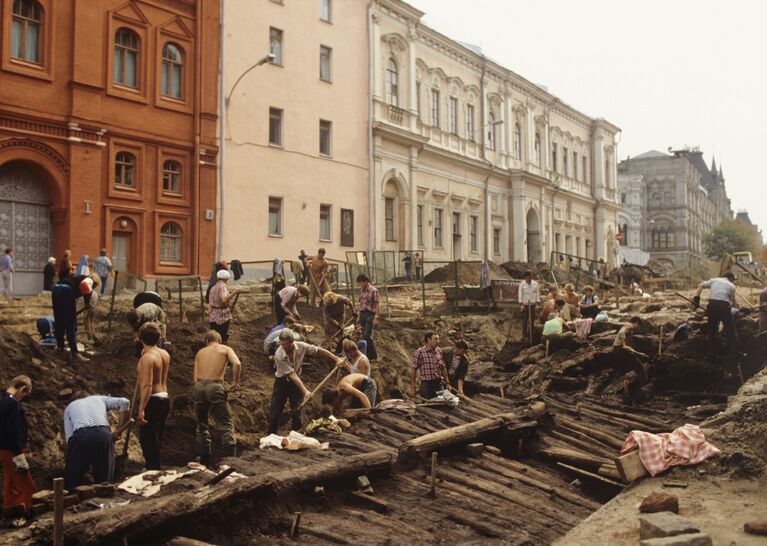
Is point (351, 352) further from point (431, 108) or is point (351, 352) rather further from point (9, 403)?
point (431, 108)

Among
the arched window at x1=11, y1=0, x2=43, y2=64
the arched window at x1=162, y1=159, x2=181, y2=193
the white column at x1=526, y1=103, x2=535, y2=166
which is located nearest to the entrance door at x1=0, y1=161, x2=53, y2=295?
the arched window at x1=11, y1=0, x2=43, y2=64

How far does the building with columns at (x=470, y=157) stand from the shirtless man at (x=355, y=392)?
823 inches

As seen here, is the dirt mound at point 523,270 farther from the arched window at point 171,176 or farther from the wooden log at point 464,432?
the wooden log at point 464,432

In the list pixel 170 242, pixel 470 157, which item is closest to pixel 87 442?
pixel 170 242

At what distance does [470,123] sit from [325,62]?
12.8 meters

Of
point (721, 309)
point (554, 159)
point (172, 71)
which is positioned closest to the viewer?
point (721, 309)

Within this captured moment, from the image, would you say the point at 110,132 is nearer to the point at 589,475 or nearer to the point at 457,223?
the point at 589,475

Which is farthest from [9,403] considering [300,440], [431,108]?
[431,108]

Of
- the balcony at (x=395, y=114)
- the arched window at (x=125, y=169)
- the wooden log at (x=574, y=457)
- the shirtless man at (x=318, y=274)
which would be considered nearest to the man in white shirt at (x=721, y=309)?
the wooden log at (x=574, y=457)

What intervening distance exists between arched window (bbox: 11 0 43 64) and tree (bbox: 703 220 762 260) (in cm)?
7674

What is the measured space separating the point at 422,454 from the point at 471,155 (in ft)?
110

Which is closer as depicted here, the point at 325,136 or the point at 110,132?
the point at 110,132

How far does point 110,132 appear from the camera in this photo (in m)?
24.5

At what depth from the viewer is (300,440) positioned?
1074 centimetres
